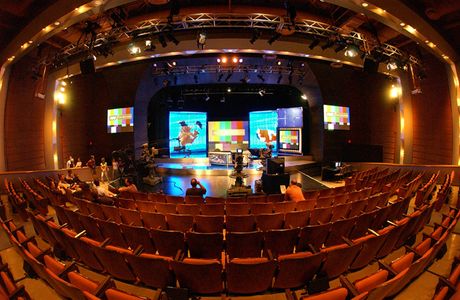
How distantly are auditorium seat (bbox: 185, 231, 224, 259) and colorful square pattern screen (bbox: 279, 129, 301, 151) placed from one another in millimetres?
12683

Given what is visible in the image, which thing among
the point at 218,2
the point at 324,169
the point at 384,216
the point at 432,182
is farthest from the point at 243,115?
the point at 384,216

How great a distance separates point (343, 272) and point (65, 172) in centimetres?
1167

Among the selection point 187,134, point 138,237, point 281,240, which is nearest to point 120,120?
point 187,134

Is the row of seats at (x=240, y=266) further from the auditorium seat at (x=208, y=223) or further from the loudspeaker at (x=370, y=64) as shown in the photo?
the loudspeaker at (x=370, y=64)

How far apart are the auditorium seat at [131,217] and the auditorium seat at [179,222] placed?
57 centimetres

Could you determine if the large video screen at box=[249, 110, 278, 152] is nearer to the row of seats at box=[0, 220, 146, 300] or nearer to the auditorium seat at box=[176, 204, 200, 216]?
the auditorium seat at box=[176, 204, 200, 216]

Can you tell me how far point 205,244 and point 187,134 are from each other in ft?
46.7

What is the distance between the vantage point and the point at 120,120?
13.6 m

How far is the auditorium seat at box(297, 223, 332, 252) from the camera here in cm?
334

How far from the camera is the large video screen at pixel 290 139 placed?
14883 millimetres

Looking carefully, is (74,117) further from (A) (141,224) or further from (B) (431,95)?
(B) (431,95)

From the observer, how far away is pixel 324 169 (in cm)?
1167

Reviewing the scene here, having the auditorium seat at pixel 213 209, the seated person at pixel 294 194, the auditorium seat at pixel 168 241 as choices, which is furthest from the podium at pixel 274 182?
the auditorium seat at pixel 168 241

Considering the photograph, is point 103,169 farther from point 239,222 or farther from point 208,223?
point 239,222
